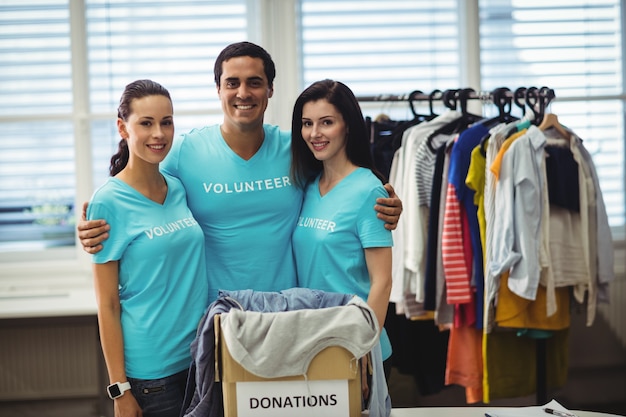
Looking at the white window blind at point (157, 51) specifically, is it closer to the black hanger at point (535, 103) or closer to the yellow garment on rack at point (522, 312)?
the black hanger at point (535, 103)

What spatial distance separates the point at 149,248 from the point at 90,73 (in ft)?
7.71

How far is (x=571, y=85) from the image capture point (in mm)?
3992

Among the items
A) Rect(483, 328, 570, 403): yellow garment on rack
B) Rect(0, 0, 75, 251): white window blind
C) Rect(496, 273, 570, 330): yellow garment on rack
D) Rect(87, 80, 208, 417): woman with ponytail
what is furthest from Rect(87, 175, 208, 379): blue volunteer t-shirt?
Rect(0, 0, 75, 251): white window blind

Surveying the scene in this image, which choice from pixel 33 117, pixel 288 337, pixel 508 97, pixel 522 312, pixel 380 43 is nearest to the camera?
pixel 288 337

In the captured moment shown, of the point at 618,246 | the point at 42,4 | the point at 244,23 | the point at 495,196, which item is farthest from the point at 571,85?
the point at 42,4

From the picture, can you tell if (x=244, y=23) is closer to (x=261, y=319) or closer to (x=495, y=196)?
(x=495, y=196)

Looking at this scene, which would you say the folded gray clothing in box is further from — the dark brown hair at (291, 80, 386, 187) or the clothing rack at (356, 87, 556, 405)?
the clothing rack at (356, 87, 556, 405)

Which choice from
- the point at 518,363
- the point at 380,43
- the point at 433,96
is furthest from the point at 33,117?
the point at 518,363

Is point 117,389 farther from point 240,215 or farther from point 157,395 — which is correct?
point 240,215

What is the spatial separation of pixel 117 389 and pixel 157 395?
0.10 m

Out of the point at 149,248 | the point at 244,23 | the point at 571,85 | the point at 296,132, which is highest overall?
the point at 244,23

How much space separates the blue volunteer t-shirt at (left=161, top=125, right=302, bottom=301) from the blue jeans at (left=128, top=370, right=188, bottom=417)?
0.30 m

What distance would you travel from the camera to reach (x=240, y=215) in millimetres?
2045

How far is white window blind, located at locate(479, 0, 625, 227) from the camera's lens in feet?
13.1
